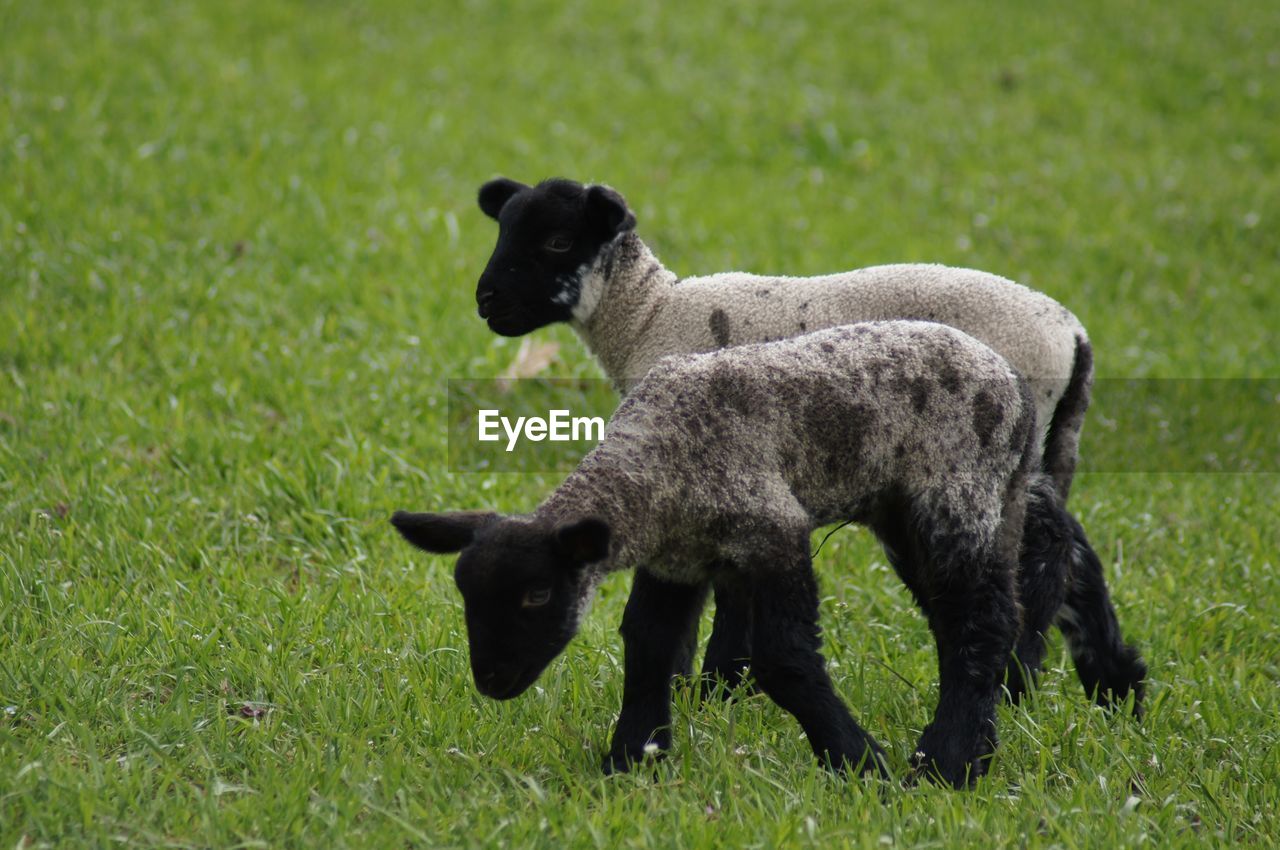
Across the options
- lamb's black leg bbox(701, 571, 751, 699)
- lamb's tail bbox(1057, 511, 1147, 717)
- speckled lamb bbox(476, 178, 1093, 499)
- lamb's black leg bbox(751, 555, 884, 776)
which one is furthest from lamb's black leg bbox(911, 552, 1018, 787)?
speckled lamb bbox(476, 178, 1093, 499)

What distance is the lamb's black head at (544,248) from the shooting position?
555cm

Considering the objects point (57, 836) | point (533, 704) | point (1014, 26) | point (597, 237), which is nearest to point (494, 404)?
point (597, 237)

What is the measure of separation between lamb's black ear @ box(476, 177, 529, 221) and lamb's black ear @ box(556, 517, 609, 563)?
2.33 m

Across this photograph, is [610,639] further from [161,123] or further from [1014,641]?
[161,123]

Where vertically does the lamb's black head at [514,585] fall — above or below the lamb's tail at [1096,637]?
above

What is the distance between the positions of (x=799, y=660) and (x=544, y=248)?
2.18 metres

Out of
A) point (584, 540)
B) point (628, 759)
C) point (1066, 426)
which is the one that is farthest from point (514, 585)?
point (1066, 426)

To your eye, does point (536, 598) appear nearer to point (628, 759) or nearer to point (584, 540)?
point (584, 540)

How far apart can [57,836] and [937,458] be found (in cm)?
295

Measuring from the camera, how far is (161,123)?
36.6 feet

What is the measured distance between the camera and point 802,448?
438 centimetres
